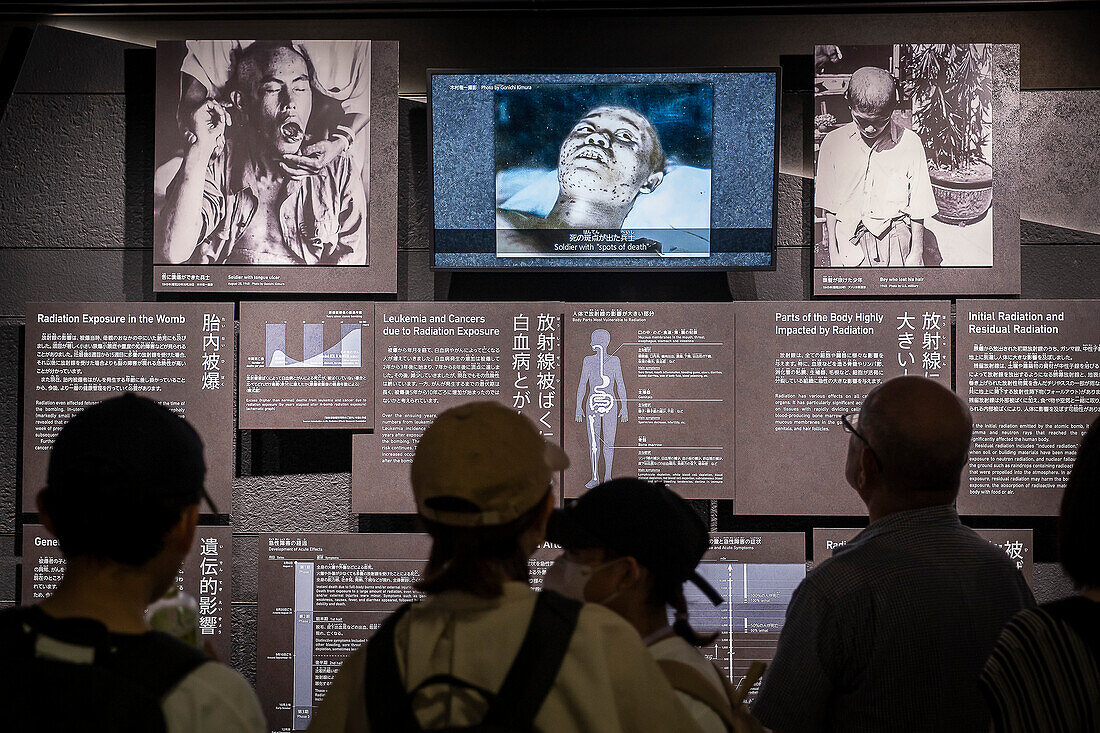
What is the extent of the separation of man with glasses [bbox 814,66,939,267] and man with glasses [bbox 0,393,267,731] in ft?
7.24

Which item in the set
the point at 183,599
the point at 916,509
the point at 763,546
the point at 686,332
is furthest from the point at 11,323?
the point at 916,509

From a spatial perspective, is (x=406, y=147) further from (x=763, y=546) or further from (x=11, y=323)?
(x=763, y=546)

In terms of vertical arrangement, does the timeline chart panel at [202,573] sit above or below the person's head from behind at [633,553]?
below

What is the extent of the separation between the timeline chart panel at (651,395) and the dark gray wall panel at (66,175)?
5.34ft

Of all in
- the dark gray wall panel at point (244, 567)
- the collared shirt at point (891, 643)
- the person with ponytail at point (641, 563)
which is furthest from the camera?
the dark gray wall panel at point (244, 567)

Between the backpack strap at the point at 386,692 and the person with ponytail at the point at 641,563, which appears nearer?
the backpack strap at the point at 386,692

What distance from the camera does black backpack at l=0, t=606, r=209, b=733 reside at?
3.31 feet

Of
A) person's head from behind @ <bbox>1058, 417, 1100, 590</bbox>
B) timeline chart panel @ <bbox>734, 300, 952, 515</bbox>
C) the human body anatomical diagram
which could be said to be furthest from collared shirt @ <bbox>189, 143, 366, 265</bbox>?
person's head from behind @ <bbox>1058, 417, 1100, 590</bbox>

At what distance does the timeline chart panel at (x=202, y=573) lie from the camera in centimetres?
275

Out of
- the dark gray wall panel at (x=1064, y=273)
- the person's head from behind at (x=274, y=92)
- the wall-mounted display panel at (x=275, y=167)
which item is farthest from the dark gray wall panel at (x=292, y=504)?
the dark gray wall panel at (x=1064, y=273)

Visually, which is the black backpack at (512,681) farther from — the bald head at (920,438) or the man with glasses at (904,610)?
the bald head at (920,438)

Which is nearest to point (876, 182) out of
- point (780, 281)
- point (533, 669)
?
point (780, 281)

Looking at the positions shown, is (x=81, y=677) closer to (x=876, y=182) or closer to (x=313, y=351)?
(x=313, y=351)

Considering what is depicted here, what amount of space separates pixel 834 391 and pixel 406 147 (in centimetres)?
162
